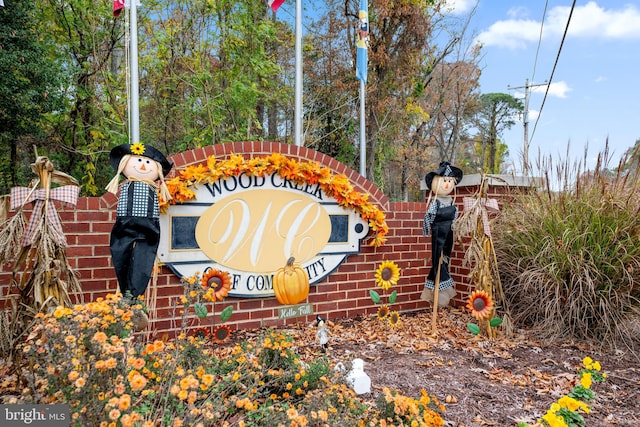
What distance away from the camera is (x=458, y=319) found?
4.16m

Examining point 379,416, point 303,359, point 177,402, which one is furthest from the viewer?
point 303,359

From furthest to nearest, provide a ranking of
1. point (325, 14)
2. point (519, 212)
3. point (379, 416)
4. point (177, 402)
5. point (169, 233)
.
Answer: point (325, 14)
point (519, 212)
point (169, 233)
point (379, 416)
point (177, 402)

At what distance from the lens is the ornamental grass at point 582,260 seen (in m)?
3.38

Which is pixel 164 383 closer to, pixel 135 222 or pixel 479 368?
pixel 135 222

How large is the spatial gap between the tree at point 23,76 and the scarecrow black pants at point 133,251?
5.23m

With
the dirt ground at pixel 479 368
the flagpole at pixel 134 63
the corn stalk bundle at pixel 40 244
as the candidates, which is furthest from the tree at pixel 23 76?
the dirt ground at pixel 479 368

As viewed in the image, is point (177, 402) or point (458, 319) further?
point (458, 319)

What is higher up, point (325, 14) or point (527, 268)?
point (325, 14)

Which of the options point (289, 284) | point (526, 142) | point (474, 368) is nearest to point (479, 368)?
point (474, 368)

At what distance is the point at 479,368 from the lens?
2986mm

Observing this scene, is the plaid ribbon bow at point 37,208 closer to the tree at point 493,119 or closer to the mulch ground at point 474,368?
the mulch ground at point 474,368

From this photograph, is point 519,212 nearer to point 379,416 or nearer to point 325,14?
point 379,416

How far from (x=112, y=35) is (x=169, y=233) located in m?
5.62

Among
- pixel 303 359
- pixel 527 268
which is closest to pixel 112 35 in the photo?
pixel 303 359
